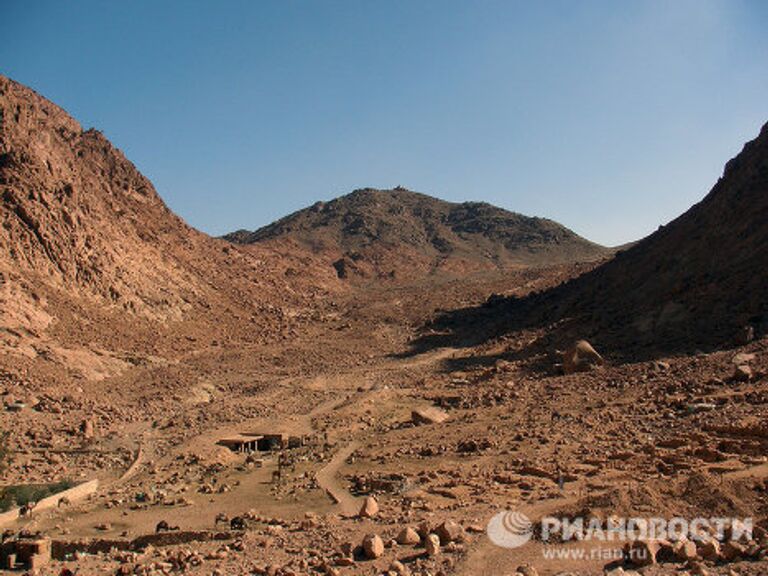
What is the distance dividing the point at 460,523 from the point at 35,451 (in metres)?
12.0

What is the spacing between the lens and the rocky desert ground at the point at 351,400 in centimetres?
884

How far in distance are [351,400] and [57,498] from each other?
447 inches

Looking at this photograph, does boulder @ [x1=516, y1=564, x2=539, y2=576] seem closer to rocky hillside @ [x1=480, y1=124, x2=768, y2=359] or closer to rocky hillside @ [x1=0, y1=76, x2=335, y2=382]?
rocky hillside @ [x1=480, y1=124, x2=768, y2=359]

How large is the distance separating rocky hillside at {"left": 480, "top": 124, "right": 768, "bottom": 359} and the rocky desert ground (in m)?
0.15

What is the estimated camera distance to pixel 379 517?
10.1 meters

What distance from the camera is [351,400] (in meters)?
23.3

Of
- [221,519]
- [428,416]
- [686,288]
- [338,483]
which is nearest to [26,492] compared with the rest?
[221,519]

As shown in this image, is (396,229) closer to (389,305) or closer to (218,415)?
(389,305)

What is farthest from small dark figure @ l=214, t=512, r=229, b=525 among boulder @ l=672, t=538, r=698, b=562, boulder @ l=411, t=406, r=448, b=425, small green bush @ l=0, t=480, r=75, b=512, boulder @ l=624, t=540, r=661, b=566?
boulder @ l=411, t=406, r=448, b=425

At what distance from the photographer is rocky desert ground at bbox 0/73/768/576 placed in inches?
348

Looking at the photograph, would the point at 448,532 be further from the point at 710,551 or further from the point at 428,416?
the point at 428,416

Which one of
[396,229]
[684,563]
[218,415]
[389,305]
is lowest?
[684,563]

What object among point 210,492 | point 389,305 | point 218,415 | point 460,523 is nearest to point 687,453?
point 460,523

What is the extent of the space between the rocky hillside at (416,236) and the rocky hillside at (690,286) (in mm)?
39089
